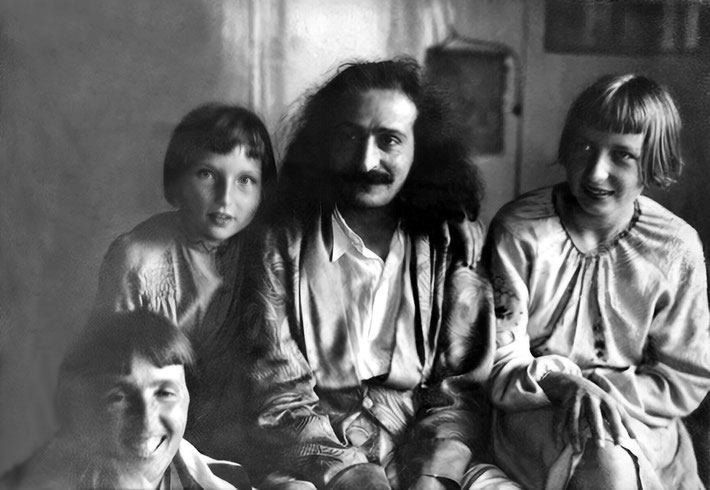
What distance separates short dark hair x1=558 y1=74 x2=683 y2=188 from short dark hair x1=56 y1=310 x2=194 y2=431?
1.17 m

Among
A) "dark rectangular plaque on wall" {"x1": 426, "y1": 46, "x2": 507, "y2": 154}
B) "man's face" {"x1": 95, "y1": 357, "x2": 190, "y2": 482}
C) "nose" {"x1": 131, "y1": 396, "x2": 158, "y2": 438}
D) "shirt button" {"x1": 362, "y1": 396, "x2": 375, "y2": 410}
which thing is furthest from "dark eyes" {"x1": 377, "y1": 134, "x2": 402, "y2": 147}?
"nose" {"x1": 131, "y1": 396, "x2": 158, "y2": 438}

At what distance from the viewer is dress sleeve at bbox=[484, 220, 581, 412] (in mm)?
2432

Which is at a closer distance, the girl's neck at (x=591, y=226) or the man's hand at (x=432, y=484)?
the man's hand at (x=432, y=484)

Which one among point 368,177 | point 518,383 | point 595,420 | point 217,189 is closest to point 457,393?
point 518,383

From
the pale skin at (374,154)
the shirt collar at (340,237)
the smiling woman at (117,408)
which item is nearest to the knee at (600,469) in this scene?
the pale skin at (374,154)

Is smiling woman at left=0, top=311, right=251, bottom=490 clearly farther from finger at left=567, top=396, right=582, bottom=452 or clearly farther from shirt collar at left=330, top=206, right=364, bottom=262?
finger at left=567, top=396, right=582, bottom=452

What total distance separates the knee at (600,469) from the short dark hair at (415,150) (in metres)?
0.70

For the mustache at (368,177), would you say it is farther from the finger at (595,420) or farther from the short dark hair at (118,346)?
the finger at (595,420)

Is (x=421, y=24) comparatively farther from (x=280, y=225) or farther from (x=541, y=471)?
(x=541, y=471)

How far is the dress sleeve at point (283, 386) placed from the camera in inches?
92.1

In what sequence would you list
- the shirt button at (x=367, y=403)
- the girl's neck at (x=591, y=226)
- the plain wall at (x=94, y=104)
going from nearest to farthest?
the plain wall at (x=94, y=104)
the shirt button at (x=367, y=403)
the girl's neck at (x=591, y=226)

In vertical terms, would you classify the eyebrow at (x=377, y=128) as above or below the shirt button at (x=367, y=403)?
above

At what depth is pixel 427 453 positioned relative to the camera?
2410 millimetres

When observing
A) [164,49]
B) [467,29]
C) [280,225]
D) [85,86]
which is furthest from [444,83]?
[85,86]
